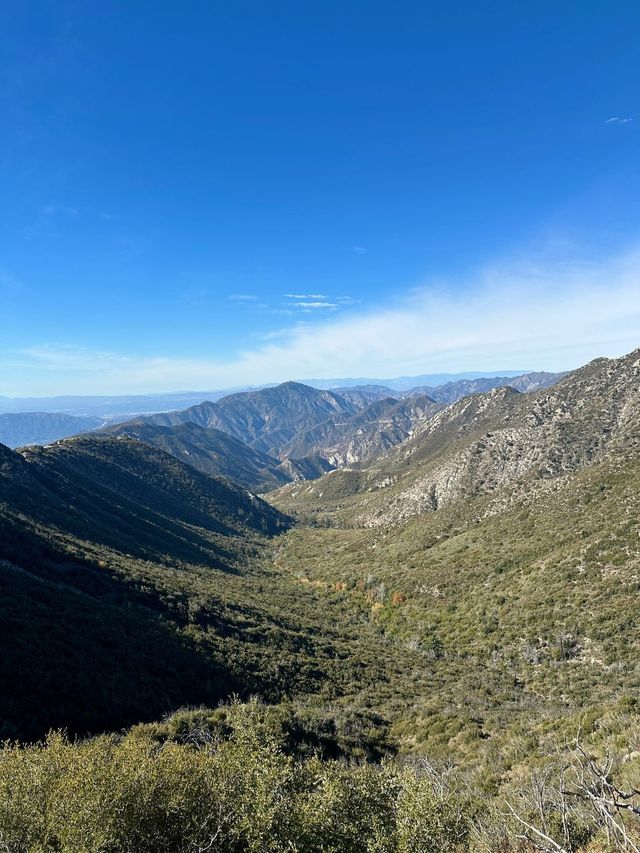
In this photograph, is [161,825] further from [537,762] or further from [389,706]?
[389,706]

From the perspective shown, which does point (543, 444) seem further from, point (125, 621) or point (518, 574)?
point (125, 621)

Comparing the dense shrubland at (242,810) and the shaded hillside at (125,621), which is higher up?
the dense shrubland at (242,810)

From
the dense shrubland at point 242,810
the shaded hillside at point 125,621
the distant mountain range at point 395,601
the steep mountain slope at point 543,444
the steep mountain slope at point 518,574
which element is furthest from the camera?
the steep mountain slope at point 543,444

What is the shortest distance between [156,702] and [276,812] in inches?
750

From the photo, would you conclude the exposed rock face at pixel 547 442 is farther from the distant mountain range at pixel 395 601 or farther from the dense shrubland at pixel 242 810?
the dense shrubland at pixel 242 810

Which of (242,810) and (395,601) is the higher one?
(242,810)

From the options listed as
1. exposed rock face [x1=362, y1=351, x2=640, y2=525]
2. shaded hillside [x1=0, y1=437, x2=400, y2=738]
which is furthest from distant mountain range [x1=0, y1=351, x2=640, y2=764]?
exposed rock face [x1=362, y1=351, x2=640, y2=525]

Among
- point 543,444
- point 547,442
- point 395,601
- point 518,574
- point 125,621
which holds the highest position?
point 547,442

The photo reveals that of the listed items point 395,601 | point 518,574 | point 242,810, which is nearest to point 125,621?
point 242,810

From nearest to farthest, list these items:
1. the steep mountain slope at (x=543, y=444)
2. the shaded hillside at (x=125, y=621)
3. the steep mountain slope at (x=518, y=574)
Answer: the shaded hillside at (x=125, y=621)
the steep mountain slope at (x=518, y=574)
the steep mountain slope at (x=543, y=444)

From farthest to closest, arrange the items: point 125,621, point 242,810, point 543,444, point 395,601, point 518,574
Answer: point 543,444 → point 395,601 → point 518,574 → point 125,621 → point 242,810

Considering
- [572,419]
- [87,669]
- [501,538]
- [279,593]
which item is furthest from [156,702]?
[572,419]

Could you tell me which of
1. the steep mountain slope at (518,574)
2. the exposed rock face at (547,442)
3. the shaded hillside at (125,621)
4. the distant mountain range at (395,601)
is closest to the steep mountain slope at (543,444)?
the exposed rock face at (547,442)

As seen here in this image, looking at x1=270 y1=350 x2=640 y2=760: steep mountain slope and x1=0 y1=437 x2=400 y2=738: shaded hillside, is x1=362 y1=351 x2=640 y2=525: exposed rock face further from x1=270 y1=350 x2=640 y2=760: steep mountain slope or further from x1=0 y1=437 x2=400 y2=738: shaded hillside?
x1=0 y1=437 x2=400 y2=738: shaded hillside
